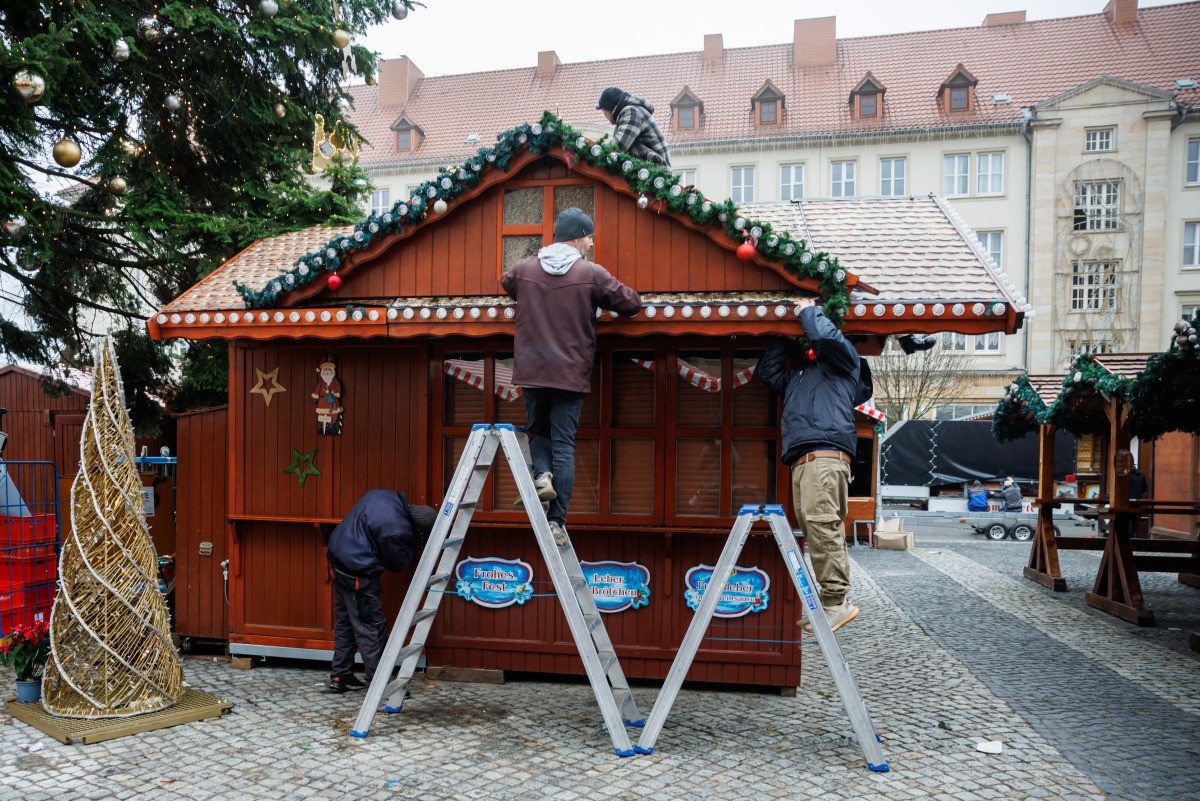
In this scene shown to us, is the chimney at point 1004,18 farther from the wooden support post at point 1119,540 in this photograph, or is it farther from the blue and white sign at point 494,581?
the blue and white sign at point 494,581

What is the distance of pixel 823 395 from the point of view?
18.1 ft

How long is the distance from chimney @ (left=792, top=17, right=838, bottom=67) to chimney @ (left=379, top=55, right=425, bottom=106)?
58.3ft

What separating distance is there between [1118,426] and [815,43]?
102 ft

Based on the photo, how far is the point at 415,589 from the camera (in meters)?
5.43

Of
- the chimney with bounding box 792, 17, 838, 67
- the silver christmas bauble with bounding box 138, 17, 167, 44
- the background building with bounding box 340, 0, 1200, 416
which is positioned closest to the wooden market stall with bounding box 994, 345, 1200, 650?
the silver christmas bauble with bounding box 138, 17, 167, 44

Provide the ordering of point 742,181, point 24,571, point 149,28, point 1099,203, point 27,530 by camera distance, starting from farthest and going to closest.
→ point 742,181 → point 1099,203 → point 149,28 → point 27,530 → point 24,571

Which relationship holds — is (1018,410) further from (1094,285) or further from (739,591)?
(1094,285)

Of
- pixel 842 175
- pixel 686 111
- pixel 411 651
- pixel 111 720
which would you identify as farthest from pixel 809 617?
pixel 686 111

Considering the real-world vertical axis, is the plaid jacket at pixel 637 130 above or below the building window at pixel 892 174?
below

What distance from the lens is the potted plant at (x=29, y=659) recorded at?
20.0ft

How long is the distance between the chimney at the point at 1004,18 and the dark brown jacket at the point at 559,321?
4050 centimetres

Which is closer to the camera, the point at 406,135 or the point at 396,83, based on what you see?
the point at 406,135

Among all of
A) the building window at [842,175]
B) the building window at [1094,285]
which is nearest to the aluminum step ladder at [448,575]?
the building window at [842,175]

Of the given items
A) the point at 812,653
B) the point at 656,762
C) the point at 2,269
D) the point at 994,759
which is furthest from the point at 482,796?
the point at 2,269
